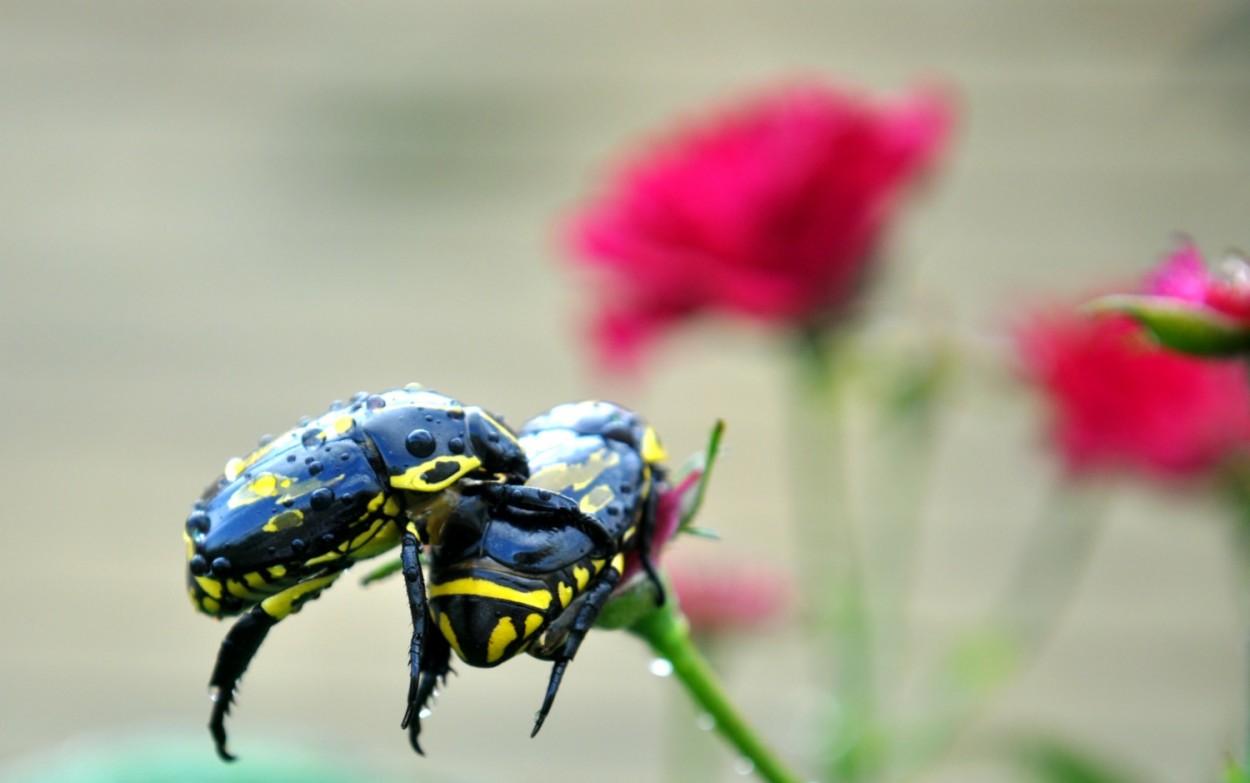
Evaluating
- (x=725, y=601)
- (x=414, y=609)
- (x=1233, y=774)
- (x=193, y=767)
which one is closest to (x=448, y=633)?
(x=414, y=609)

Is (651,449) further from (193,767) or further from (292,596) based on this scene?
(193,767)

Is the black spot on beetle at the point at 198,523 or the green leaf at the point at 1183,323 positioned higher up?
the green leaf at the point at 1183,323

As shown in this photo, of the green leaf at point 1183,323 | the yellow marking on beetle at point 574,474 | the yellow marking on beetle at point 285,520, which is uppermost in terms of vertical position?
the green leaf at point 1183,323

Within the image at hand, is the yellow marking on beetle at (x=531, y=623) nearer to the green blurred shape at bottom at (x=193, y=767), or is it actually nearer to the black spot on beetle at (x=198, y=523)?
the black spot on beetle at (x=198, y=523)

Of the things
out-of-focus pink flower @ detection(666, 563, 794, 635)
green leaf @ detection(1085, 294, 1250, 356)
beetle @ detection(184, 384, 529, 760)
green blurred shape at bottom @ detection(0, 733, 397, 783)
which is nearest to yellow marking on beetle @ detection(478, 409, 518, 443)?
beetle @ detection(184, 384, 529, 760)

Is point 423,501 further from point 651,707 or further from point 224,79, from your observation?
point 224,79

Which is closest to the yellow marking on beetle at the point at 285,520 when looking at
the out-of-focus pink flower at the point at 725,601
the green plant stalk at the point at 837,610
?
the green plant stalk at the point at 837,610

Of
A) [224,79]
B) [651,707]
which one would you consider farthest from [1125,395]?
[224,79]
